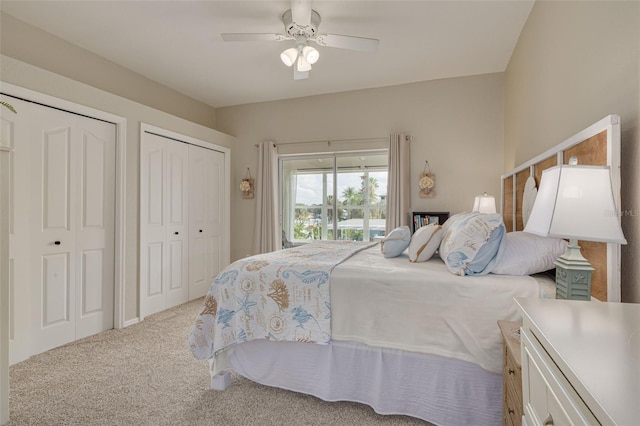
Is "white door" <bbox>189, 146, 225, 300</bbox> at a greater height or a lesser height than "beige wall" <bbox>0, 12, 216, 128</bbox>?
lesser

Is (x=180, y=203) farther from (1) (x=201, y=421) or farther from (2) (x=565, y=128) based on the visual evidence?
(2) (x=565, y=128)

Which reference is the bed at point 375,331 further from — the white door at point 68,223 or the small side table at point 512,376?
the white door at point 68,223

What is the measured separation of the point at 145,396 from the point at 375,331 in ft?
4.72

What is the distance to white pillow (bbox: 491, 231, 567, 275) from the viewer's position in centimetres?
157

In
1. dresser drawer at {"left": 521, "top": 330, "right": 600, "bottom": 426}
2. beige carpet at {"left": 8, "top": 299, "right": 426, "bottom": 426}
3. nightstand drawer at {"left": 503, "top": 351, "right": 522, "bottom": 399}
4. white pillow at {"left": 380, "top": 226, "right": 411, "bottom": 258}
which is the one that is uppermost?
white pillow at {"left": 380, "top": 226, "right": 411, "bottom": 258}

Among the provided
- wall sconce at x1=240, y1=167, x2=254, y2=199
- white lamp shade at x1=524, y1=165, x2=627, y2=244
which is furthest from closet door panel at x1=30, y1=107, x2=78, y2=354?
white lamp shade at x1=524, y1=165, x2=627, y2=244

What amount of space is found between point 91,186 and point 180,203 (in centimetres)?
105

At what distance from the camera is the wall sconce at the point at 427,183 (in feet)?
12.9

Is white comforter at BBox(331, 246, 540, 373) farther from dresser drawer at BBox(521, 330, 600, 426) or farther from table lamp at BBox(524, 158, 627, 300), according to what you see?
dresser drawer at BBox(521, 330, 600, 426)

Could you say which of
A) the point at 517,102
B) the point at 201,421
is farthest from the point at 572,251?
the point at 517,102

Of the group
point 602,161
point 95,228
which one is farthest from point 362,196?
point 602,161

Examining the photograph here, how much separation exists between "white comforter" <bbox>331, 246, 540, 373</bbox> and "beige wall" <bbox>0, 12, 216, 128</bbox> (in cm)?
325

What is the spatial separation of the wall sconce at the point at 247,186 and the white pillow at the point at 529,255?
3.72m

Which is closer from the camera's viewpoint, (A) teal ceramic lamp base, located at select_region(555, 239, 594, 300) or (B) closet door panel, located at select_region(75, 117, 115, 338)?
(A) teal ceramic lamp base, located at select_region(555, 239, 594, 300)
